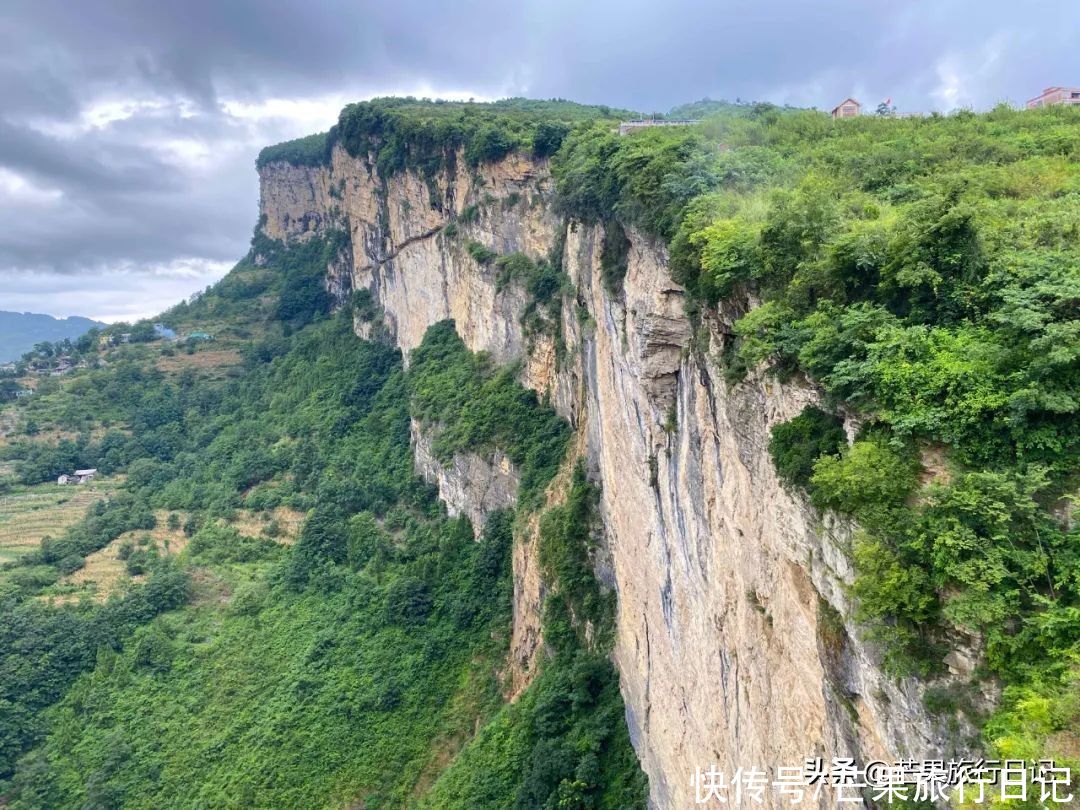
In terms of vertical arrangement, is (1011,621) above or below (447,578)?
above

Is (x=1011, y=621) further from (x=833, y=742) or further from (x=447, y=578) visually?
(x=447, y=578)

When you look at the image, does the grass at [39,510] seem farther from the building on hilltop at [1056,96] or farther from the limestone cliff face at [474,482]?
the building on hilltop at [1056,96]

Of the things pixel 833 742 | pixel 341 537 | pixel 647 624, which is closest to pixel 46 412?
pixel 341 537

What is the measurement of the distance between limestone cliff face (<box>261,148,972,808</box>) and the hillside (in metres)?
0.09

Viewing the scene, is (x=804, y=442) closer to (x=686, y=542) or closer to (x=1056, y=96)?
(x=686, y=542)

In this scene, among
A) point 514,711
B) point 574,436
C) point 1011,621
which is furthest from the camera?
point 574,436

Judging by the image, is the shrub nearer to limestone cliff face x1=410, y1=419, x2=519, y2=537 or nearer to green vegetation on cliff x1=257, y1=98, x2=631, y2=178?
limestone cliff face x1=410, y1=419, x2=519, y2=537

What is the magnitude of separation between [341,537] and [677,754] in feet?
78.8

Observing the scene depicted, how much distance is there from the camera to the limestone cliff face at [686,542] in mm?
7668

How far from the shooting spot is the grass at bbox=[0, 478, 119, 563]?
137ft

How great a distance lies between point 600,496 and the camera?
21172mm

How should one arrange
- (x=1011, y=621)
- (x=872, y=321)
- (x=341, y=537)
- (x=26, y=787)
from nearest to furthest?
(x=1011, y=621)
(x=872, y=321)
(x=26, y=787)
(x=341, y=537)

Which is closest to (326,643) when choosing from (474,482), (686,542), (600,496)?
(474,482)

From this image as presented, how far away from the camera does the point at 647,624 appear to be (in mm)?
16656
